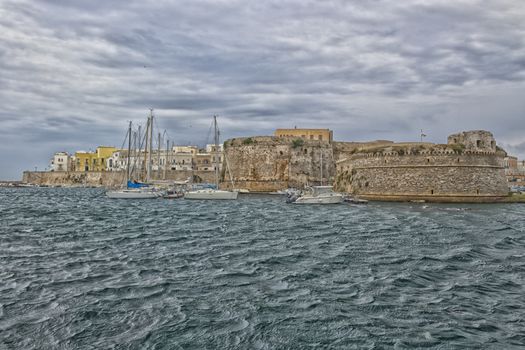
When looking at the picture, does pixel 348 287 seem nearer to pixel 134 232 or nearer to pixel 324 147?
pixel 134 232

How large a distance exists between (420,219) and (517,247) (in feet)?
23.6

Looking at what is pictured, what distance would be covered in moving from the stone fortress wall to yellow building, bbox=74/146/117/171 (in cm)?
6535

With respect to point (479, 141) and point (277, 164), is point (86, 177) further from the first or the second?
point (479, 141)

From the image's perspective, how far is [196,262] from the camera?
1084 centimetres

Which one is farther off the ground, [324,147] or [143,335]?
[324,147]

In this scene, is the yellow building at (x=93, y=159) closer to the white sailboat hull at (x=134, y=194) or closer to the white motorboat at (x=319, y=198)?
the white sailboat hull at (x=134, y=194)

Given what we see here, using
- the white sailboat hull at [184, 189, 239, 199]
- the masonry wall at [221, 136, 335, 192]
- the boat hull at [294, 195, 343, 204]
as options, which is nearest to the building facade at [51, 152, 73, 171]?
the masonry wall at [221, 136, 335, 192]

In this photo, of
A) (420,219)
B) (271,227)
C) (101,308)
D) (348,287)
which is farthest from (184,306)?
(420,219)


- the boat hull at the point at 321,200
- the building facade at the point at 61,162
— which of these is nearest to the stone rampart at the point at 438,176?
the boat hull at the point at 321,200

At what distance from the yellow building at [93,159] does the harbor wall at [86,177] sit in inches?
168

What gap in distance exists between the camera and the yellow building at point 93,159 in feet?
292

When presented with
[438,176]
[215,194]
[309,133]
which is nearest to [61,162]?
[309,133]

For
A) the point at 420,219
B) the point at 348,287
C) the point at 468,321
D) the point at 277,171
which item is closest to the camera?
Result: the point at 468,321

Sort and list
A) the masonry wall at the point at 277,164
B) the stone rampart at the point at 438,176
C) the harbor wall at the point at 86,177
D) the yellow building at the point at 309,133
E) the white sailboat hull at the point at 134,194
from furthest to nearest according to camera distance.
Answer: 1. the harbor wall at the point at 86,177
2. the yellow building at the point at 309,133
3. the masonry wall at the point at 277,164
4. the white sailboat hull at the point at 134,194
5. the stone rampart at the point at 438,176
